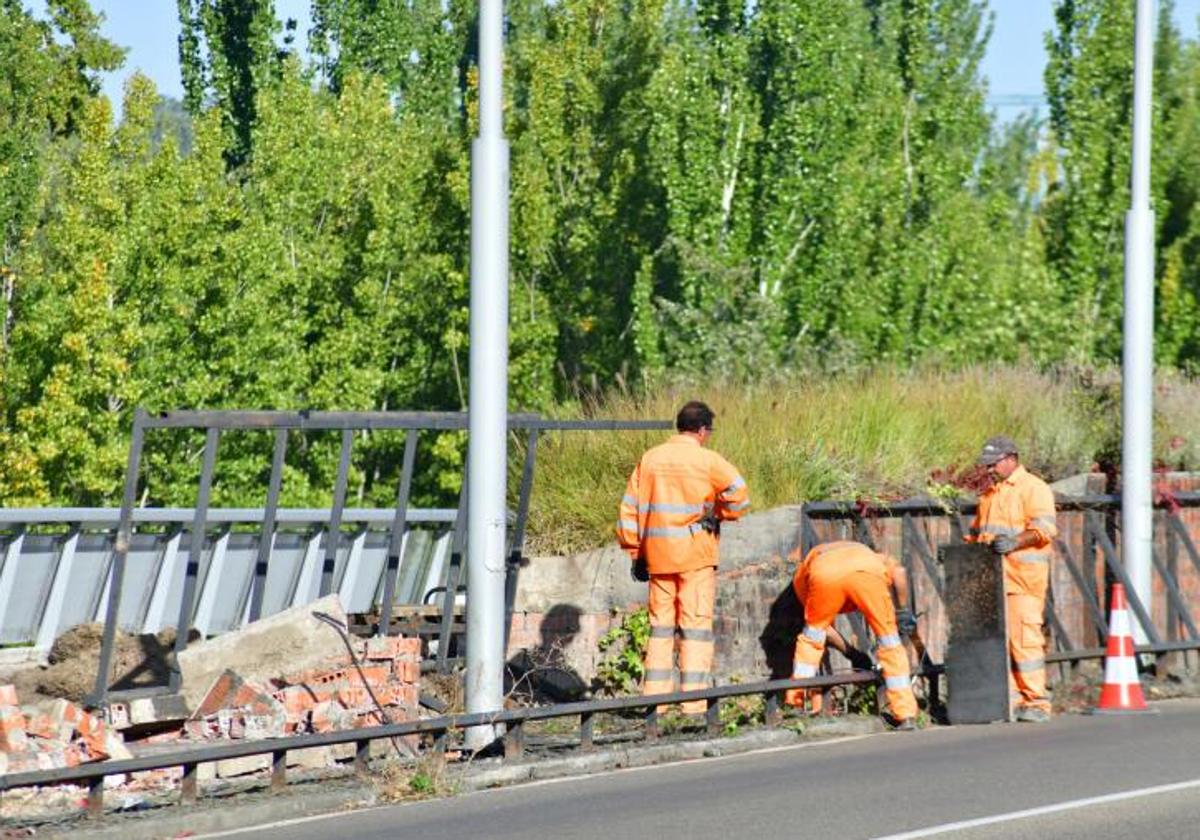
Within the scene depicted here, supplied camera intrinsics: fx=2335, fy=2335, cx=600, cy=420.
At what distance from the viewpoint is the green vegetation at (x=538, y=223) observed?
1491 inches

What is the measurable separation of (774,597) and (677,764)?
8.96 feet

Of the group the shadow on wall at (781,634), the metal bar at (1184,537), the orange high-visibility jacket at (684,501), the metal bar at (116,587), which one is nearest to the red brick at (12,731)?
the metal bar at (116,587)

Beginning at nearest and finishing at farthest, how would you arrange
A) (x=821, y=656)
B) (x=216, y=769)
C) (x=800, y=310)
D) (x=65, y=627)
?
(x=216, y=769) < (x=821, y=656) < (x=65, y=627) < (x=800, y=310)

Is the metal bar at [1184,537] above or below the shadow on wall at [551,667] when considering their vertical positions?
above

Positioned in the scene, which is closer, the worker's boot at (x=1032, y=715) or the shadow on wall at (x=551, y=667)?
the worker's boot at (x=1032, y=715)

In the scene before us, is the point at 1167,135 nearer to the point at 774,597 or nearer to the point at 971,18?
the point at 971,18

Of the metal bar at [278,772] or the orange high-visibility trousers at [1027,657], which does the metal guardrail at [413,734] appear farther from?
the orange high-visibility trousers at [1027,657]

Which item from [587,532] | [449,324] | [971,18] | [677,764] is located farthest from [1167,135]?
[677,764]

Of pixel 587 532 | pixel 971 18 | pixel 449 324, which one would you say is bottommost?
pixel 587 532

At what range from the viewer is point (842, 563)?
15.0 meters

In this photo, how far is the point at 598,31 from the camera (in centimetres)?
4672

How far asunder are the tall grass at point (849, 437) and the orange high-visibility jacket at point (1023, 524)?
1.64 meters

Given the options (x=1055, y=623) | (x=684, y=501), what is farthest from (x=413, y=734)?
(x=1055, y=623)

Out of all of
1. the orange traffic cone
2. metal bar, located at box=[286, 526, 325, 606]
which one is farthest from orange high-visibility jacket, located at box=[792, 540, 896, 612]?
metal bar, located at box=[286, 526, 325, 606]
